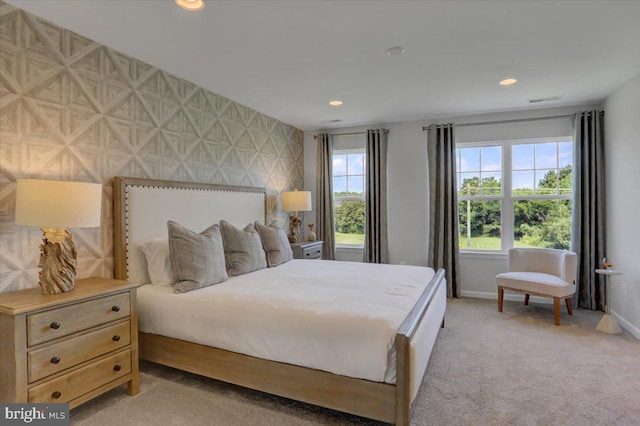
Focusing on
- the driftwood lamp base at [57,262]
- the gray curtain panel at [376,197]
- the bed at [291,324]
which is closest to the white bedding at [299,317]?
the bed at [291,324]

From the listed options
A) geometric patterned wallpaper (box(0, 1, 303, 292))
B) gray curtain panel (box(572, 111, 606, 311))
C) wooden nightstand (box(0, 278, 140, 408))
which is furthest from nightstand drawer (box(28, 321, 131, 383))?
gray curtain panel (box(572, 111, 606, 311))

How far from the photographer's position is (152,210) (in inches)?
122

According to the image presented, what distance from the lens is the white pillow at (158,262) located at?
2838mm

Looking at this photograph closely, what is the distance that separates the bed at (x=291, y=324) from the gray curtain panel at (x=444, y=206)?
5.13 ft

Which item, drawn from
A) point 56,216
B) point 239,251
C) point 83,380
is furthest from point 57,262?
point 239,251

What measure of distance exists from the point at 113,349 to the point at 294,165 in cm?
385

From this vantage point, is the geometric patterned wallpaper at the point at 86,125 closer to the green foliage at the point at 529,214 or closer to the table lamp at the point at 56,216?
the table lamp at the point at 56,216

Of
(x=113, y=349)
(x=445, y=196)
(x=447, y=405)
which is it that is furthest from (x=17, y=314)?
(x=445, y=196)

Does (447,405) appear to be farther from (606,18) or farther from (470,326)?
(606,18)

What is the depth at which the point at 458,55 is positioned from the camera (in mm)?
2965

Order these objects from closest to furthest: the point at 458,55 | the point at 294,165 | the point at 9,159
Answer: the point at 9,159
the point at 458,55
the point at 294,165

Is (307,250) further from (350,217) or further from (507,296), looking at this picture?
(507,296)

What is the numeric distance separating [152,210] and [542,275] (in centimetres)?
425

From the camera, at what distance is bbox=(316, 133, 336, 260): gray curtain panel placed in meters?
5.59
